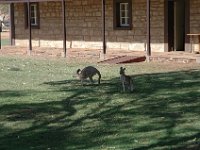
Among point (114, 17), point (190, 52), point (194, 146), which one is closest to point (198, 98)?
point (194, 146)

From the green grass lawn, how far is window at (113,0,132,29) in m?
8.02

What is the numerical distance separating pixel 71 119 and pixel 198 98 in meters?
3.31

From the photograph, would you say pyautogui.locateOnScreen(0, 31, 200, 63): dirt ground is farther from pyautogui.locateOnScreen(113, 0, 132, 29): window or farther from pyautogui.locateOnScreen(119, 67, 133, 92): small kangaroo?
pyautogui.locateOnScreen(119, 67, 133, 92): small kangaroo

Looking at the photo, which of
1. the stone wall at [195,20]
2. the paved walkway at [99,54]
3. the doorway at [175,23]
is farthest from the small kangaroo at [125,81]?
the doorway at [175,23]

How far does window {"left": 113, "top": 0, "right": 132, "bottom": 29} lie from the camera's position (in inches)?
965

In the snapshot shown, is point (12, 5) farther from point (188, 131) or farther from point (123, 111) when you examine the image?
point (188, 131)

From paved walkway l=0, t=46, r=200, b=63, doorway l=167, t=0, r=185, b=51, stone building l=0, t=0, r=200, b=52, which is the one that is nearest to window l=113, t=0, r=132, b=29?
stone building l=0, t=0, r=200, b=52

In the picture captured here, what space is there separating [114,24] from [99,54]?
2.67 m

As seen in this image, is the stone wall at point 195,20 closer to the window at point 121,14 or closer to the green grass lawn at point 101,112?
the window at point 121,14

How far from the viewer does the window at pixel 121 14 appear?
24.5 m

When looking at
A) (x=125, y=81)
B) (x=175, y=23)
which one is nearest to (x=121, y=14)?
(x=175, y=23)

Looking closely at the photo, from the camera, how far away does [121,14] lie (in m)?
24.8

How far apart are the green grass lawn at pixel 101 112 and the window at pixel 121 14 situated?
316 inches

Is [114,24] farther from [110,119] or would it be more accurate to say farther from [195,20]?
[110,119]
